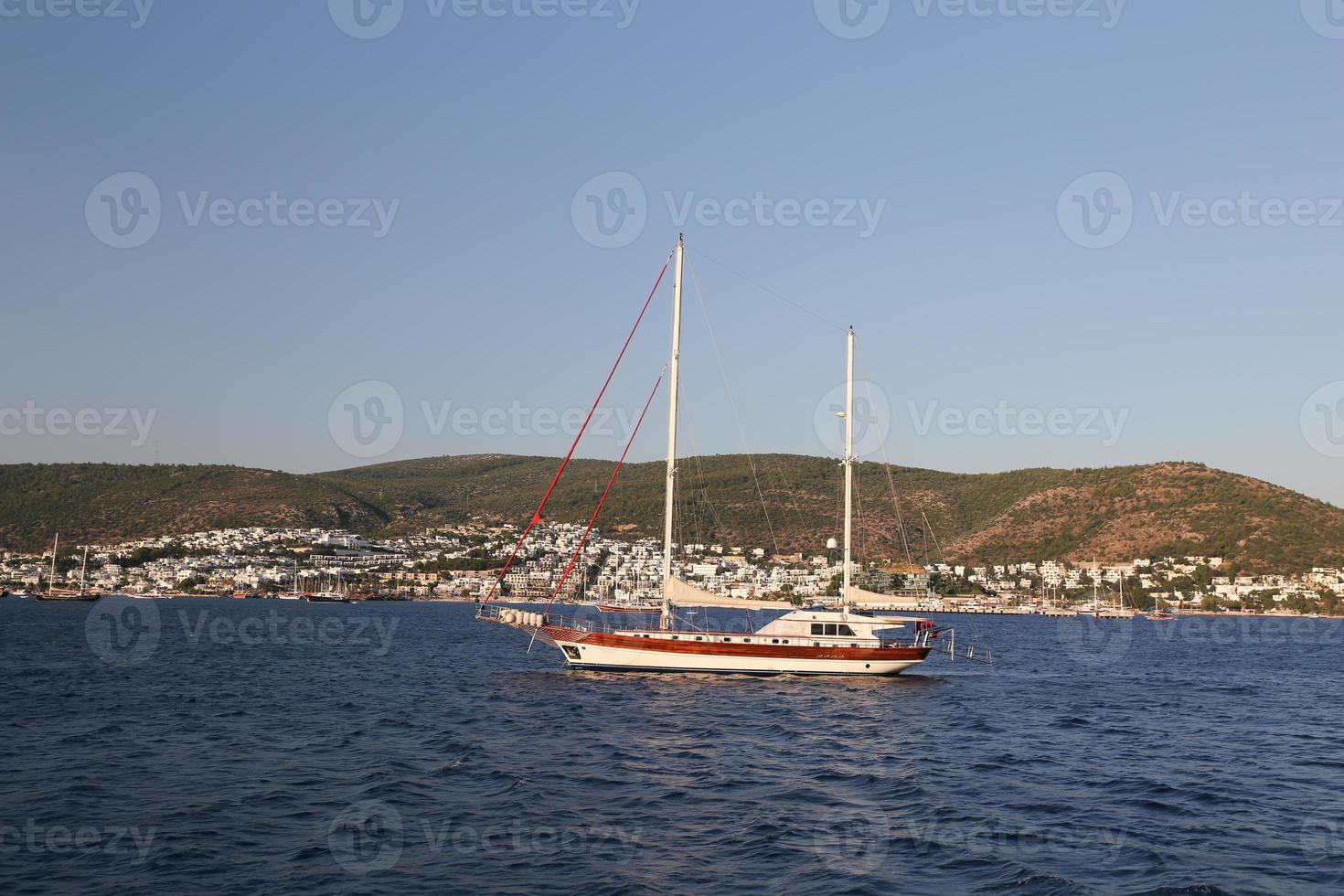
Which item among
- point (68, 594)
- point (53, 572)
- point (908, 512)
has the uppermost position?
point (908, 512)

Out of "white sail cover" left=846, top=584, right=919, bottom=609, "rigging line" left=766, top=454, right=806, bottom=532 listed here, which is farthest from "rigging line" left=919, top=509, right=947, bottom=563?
"white sail cover" left=846, top=584, right=919, bottom=609

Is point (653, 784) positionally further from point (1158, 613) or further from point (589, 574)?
point (1158, 613)

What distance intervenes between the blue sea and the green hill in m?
108

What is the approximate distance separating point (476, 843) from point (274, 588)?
6517 inches

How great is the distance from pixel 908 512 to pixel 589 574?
66.0 m

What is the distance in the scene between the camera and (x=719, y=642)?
1788 inches

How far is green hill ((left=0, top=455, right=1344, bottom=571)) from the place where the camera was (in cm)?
15500

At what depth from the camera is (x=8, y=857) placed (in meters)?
17.5

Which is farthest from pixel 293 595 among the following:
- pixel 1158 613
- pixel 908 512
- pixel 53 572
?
pixel 1158 613

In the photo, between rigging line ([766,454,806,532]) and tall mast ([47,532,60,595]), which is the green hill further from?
tall mast ([47,532,60,595])

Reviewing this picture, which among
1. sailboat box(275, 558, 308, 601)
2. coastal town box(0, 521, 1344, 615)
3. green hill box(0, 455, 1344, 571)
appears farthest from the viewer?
sailboat box(275, 558, 308, 601)

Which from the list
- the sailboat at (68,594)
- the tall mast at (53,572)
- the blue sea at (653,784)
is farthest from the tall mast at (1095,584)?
the tall mast at (53,572)

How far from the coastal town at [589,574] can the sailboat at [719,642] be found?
7520 cm

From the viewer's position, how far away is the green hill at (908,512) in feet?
509
